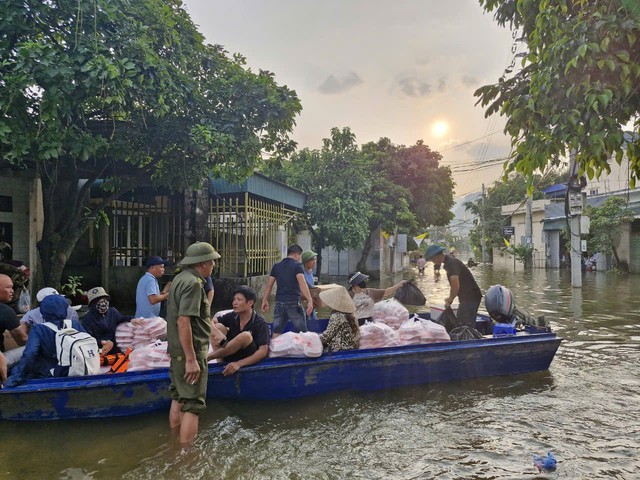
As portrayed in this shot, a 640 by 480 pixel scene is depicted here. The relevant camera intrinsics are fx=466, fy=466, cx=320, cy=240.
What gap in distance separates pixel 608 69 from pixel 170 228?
458 inches

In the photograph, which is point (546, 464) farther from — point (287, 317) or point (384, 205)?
point (384, 205)

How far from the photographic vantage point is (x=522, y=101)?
11.0 ft

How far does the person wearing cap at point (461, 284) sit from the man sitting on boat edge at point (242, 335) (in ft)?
9.08

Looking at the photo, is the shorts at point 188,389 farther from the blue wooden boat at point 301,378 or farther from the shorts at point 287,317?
the shorts at point 287,317

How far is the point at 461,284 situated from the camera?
6594mm

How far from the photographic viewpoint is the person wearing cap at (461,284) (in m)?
6.50

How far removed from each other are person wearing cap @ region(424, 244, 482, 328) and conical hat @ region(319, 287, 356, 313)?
1826 mm

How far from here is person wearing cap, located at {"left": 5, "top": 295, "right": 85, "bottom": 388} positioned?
14.4ft

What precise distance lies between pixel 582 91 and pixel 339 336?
3.53m

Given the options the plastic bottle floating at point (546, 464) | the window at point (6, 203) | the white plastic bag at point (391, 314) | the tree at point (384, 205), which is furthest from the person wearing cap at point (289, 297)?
the tree at point (384, 205)

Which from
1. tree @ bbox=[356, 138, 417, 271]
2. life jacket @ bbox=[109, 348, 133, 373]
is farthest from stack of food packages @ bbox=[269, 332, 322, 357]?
tree @ bbox=[356, 138, 417, 271]

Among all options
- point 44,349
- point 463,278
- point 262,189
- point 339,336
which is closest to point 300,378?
point 339,336

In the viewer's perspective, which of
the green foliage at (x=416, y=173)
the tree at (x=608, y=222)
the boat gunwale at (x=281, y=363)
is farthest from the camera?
the green foliage at (x=416, y=173)

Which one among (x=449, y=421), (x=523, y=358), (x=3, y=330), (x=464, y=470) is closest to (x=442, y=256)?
(x=523, y=358)
